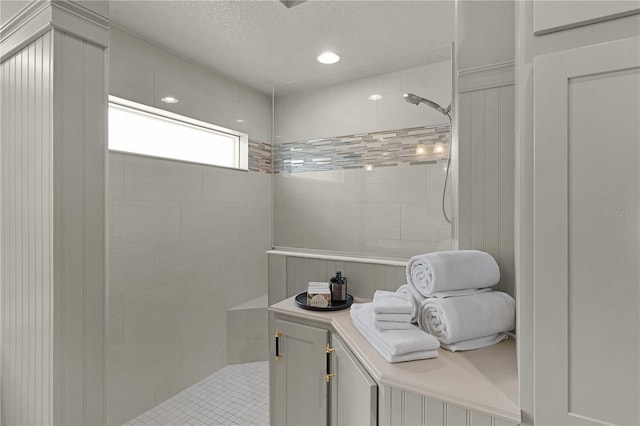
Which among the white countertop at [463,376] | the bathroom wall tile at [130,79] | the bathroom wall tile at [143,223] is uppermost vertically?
the bathroom wall tile at [130,79]

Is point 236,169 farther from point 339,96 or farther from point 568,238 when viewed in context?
point 568,238

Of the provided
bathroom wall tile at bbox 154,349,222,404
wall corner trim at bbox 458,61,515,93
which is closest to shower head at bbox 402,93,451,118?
wall corner trim at bbox 458,61,515,93

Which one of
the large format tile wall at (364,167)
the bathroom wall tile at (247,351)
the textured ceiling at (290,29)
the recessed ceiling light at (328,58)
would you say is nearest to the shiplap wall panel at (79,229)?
the textured ceiling at (290,29)

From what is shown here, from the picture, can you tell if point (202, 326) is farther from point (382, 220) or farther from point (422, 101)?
point (422, 101)

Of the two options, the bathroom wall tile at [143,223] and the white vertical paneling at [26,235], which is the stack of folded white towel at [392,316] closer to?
the white vertical paneling at [26,235]

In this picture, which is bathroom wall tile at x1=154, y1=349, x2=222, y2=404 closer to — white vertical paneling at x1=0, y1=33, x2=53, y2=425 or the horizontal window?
white vertical paneling at x1=0, y1=33, x2=53, y2=425

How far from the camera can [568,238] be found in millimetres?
708

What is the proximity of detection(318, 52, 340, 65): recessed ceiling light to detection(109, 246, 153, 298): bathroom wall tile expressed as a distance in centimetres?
171

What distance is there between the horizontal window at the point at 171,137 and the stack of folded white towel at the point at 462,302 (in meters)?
1.88

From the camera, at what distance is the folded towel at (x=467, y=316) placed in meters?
1.04

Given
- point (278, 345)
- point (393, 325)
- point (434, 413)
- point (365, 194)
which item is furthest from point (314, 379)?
point (365, 194)

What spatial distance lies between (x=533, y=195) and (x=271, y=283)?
1.63m

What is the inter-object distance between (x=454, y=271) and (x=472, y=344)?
24 centimetres

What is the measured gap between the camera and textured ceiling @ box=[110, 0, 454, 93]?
1750 millimetres
